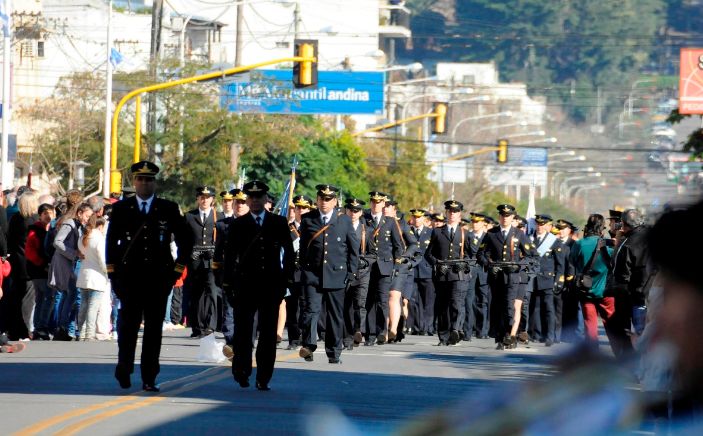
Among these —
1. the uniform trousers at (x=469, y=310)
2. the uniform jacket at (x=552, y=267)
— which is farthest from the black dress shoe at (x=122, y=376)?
the uniform jacket at (x=552, y=267)

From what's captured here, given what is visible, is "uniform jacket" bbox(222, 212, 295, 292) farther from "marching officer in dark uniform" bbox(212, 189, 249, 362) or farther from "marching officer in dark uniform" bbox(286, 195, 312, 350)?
"marching officer in dark uniform" bbox(286, 195, 312, 350)

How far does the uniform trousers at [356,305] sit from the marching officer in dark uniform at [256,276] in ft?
17.8

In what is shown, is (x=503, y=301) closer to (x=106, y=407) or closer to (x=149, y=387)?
(x=149, y=387)

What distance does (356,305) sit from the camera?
18.3 metres

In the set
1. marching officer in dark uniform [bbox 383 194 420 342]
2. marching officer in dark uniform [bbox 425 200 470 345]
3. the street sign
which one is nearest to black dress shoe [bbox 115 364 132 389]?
marching officer in dark uniform [bbox 383 194 420 342]

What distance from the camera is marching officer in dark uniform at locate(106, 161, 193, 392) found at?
1148 cm

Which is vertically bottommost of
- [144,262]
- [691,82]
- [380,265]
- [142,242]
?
[380,265]

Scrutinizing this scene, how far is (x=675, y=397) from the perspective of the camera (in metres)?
2.76

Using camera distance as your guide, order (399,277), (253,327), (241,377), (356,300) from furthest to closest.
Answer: (399,277) → (356,300) → (253,327) → (241,377)

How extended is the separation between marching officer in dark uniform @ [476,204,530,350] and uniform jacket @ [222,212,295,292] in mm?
7224

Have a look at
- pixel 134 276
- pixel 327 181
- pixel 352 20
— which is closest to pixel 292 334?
pixel 134 276

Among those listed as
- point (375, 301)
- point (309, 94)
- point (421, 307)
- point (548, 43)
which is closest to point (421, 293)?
point (421, 307)

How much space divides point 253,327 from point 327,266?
11.0ft

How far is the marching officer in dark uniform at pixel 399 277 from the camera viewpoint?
20052mm
